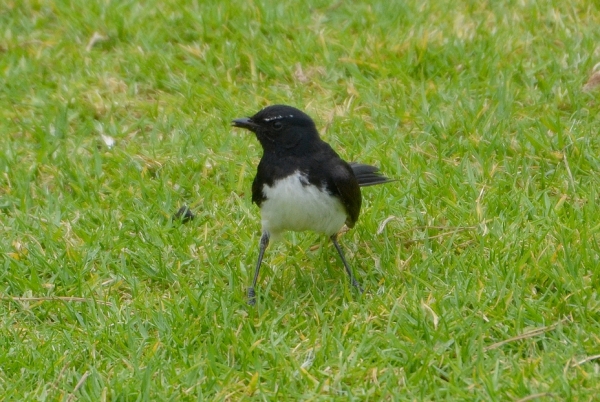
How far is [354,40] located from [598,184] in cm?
266

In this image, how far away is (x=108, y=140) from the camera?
6961 millimetres

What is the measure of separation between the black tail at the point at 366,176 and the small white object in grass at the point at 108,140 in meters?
1.93

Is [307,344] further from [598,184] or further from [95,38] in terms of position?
[95,38]

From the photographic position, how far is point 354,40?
7.89m

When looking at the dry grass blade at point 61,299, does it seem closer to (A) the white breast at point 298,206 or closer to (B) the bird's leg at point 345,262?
(A) the white breast at point 298,206

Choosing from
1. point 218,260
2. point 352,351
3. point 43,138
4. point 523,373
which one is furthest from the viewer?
point 43,138

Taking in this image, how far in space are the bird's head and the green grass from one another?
0.76 meters

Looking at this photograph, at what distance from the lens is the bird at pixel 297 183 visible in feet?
16.9

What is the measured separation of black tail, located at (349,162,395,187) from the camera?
19.3ft

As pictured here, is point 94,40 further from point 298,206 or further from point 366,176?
point 298,206

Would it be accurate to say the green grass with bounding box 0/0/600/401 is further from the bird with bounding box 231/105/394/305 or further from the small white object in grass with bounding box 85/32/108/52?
the bird with bounding box 231/105/394/305

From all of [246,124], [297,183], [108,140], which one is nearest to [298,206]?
[297,183]

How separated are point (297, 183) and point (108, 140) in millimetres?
2307

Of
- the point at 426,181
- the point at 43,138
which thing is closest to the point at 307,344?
the point at 426,181
